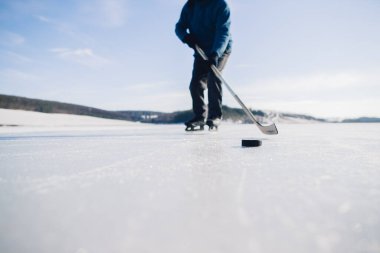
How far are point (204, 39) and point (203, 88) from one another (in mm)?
552

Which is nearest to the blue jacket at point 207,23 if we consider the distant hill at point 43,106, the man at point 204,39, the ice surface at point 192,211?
the man at point 204,39

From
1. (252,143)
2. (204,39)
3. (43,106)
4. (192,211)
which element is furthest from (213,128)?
(43,106)

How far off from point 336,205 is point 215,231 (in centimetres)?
25

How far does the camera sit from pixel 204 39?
3129 mm

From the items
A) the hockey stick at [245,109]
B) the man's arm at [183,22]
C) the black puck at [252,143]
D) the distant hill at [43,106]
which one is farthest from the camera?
the distant hill at [43,106]

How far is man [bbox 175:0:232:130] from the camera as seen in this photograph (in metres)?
3.01

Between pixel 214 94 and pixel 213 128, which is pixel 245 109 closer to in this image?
pixel 214 94

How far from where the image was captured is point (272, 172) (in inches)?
31.3

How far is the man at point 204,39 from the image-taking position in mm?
3006

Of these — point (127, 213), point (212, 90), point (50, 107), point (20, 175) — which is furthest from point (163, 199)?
point (50, 107)

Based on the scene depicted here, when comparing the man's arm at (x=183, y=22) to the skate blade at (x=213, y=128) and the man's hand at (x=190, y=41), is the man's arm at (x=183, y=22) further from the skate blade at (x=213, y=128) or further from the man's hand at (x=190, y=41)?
the skate blade at (x=213, y=128)

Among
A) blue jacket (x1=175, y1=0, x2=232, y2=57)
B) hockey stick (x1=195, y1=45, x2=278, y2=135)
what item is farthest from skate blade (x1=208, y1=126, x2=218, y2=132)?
blue jacket (x1=175, y1=0, x2=232, y2=57)

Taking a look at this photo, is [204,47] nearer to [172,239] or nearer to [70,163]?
[70,163]

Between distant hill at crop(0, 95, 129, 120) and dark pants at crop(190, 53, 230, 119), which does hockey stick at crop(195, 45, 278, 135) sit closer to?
dark pants at crop(190, 53, 230, 119)
